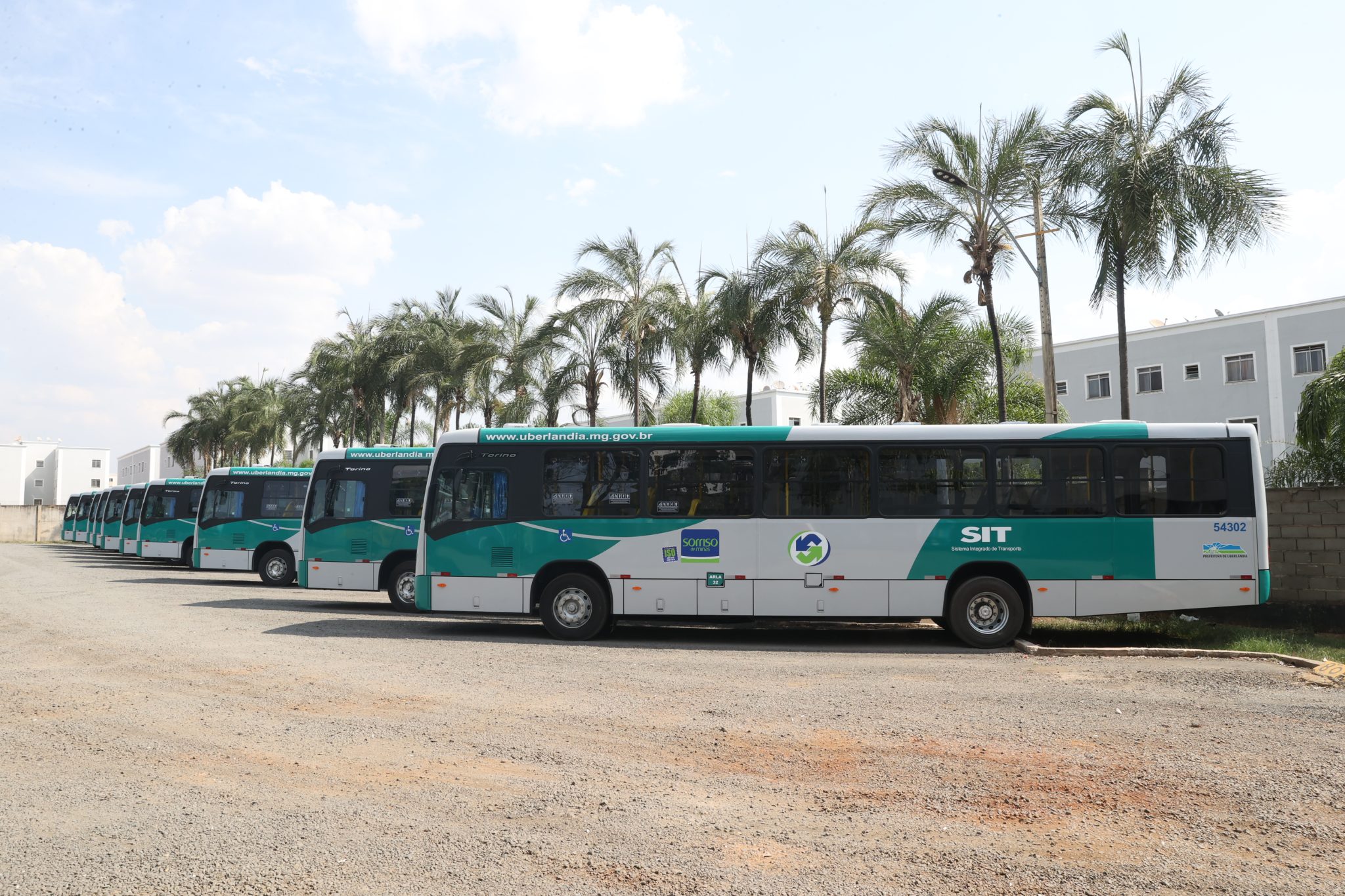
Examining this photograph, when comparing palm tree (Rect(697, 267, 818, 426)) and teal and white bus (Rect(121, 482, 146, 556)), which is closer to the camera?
palm tree (Rect(697, 267, 818, 426))

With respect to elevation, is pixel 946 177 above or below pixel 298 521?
above

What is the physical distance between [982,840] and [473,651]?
836cm

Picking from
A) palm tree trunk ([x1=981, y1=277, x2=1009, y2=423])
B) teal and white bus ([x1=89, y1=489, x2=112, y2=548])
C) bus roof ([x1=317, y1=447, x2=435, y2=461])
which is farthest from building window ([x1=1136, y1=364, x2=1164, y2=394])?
teal and white bus ([x1=89, y1=489, x2=112, y2=548])

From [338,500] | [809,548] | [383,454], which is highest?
[383,454]

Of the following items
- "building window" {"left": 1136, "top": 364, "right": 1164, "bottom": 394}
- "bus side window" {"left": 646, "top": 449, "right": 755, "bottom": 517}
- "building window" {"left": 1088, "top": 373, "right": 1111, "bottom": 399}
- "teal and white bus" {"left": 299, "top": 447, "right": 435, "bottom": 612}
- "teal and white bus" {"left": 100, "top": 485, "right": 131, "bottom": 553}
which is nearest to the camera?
"bus side window" {"left": 646, "top": 449, "right": 755, "bottom": 517}

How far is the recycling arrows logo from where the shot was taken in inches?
517

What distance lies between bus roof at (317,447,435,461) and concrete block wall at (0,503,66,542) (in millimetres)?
55681

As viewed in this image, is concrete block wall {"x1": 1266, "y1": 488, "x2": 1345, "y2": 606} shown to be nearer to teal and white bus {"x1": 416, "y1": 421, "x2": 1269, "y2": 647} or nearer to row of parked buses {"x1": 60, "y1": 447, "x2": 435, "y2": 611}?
teal and white bus {"x1": 416, "y1": 421, "x2": 1269, "y2": 647}

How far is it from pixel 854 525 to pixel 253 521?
17.4 metres

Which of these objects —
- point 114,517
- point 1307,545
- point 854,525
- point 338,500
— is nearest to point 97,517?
point 114,517

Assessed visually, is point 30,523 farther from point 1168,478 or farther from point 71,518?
point 1168,478

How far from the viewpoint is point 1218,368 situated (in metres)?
39.6

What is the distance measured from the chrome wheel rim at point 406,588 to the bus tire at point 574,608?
526 cm

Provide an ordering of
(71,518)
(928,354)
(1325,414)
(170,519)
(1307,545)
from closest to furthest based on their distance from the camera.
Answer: (1307,545) → (1325,414) → (928,354) → (170,519) → (71,518)
